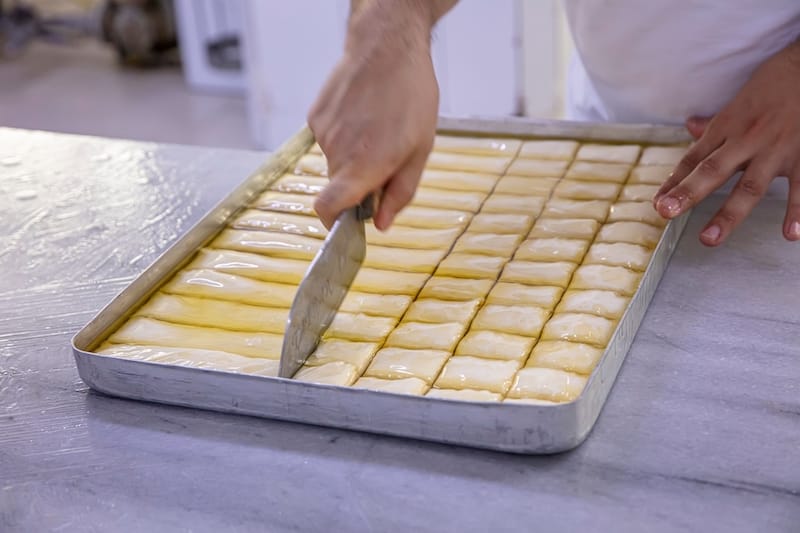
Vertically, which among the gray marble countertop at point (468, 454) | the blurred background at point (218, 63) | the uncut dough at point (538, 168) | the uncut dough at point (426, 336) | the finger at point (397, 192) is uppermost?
the finger at point (397, 192)

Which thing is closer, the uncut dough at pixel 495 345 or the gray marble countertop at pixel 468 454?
the gray marble countertop at pixel 468 454

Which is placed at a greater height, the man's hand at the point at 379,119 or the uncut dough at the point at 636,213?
the man's hand at the point at 379,119

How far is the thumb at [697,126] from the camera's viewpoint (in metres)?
1.44

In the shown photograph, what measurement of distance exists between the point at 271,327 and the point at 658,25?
75 centimetres

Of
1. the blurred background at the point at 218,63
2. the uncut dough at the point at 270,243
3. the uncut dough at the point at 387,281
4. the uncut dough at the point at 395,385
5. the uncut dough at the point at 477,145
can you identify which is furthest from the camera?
the blurred background at the point at 218,63

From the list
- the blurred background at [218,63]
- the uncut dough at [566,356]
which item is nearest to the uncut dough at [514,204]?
the uncut dough at [566,356]

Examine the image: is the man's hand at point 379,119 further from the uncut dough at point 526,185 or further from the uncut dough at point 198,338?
the uncut dough at point 526,185

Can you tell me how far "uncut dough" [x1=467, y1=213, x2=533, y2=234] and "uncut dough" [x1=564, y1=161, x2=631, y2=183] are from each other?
14 centimetres

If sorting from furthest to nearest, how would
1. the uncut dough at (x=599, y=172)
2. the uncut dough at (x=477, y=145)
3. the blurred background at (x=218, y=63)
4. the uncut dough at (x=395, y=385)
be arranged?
the blurred background at (x=218, y=63), the uncut dough at (x=477, y=145), the uncut dough at (x=599, y=172), the uncut dough at (x=395, y=385)

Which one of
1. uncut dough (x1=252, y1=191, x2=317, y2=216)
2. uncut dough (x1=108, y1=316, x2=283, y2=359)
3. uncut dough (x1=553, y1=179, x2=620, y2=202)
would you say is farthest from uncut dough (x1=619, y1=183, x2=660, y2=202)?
uncut dough (x1=108, y1=316, x2=283, y2=359)

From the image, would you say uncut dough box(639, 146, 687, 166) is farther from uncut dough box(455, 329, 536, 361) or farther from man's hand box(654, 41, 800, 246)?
uncut dough box(455, 329, 536, 361)

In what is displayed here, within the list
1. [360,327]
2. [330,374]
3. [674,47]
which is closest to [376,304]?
[360,327]

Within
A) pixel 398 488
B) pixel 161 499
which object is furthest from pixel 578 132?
pixel 161 499

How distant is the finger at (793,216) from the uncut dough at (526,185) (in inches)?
12.4
